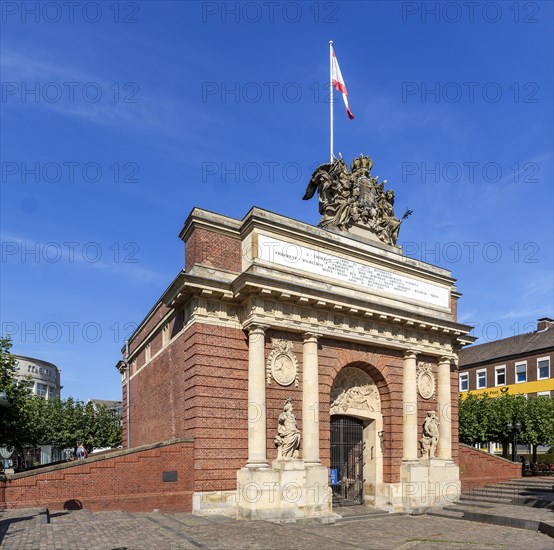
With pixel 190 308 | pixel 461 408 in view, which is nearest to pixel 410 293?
pixel 190 308

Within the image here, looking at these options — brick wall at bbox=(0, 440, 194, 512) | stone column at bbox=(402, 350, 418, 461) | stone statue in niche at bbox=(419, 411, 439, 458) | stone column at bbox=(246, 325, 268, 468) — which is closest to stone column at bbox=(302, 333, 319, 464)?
stone column at bbox=(246, 325, 268, 468)

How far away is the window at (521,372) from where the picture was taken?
2133 inches

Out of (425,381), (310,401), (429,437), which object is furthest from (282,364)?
(429,437)

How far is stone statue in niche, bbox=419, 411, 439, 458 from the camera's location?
83.4ft

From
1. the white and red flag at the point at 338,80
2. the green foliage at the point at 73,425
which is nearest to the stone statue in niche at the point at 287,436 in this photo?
the white and red flag at the point at 338,80

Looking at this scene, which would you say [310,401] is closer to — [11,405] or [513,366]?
[11,405]

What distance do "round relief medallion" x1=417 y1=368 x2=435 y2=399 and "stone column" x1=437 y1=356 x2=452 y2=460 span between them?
55 cm

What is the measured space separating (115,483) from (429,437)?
45.6ft

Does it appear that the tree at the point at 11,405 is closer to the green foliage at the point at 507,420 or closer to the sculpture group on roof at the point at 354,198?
the sculpture group on roof at the point at 354,198

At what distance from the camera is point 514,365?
5525 centimetres

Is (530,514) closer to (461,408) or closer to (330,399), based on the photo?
(330,399)

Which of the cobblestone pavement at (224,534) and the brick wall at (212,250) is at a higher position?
the brick wall at (212,250)

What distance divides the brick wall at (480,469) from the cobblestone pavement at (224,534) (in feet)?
29.1

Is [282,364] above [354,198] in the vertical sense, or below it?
below
